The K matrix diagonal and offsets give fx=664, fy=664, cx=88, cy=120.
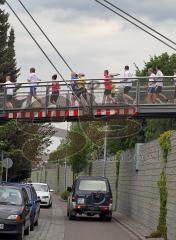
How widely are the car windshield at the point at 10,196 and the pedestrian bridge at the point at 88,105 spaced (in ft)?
21.2

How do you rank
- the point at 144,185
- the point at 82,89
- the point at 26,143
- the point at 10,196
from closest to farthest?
the point at 10,196 → the point at 82,89 → the point at 144,185 → the point at 26,143

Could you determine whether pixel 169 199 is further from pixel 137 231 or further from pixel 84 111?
pixel 84 111

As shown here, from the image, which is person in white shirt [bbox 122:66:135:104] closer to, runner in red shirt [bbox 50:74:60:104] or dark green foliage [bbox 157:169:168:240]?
runner in red shirt [bbox 50:74:60:104]

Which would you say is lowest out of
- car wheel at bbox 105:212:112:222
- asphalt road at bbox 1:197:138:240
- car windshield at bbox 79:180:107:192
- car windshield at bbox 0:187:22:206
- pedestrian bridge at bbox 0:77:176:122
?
car wheel at bbox 105:212:112:222

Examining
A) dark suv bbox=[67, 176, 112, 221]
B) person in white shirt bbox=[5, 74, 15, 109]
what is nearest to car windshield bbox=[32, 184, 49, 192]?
dark suv bbox=[67, 176, 112, 221]

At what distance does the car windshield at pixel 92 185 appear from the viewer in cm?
2944

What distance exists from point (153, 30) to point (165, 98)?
17.0 feet

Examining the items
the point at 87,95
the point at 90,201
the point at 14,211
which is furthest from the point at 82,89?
the point at 14,211

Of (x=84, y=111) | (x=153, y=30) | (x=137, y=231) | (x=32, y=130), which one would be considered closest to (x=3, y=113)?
(x=84, y=111)

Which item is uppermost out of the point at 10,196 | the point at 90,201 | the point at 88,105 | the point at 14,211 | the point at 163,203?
the point at 88,105

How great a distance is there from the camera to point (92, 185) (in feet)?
97.7

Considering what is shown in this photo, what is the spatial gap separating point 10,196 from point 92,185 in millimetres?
11223

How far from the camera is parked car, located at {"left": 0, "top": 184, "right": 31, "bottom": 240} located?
16870 mm

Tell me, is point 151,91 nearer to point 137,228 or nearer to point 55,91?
point 55,91
